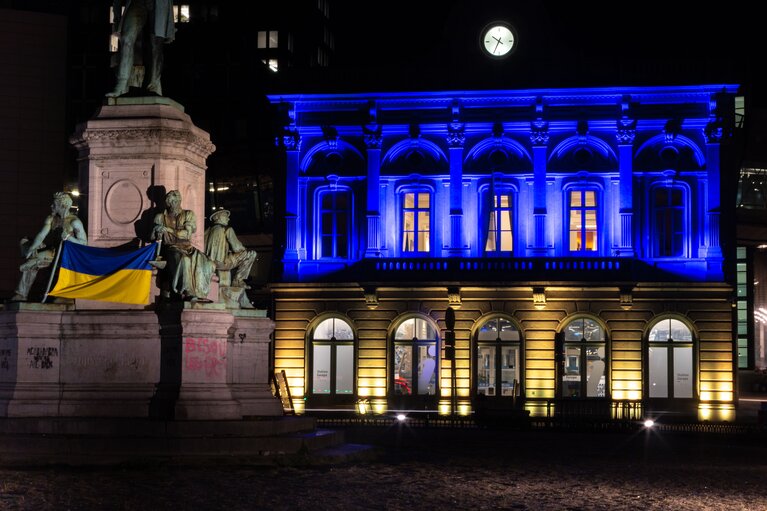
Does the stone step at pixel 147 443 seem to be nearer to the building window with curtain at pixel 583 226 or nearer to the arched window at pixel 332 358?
the arched window at pixel 332 358

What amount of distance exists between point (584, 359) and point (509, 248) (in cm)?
541

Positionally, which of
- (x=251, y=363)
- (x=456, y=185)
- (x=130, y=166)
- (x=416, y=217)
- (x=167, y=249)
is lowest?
(x=251, y=363)

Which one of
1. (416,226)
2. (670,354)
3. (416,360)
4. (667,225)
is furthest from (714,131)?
(416,360)

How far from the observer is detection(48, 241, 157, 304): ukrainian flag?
20.8 m

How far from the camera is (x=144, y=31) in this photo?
2294cm

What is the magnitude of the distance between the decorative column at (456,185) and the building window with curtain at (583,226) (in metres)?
4.41

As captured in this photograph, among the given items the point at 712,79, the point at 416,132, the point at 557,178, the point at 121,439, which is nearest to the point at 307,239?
the point at 416,132

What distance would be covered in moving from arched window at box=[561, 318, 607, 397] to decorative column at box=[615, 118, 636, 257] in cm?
329

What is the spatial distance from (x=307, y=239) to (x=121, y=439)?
33545mm

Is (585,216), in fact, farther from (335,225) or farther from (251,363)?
(251,363)

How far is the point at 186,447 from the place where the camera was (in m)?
18.9

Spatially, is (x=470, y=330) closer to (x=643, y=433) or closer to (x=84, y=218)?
(x=643, y=433)

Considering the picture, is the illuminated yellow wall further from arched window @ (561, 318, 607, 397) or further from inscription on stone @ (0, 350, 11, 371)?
inscription on stone @ (0, 350, 11, 371)

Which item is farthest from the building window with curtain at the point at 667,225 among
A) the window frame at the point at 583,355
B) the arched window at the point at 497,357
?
the arched window at the point at 497,357
